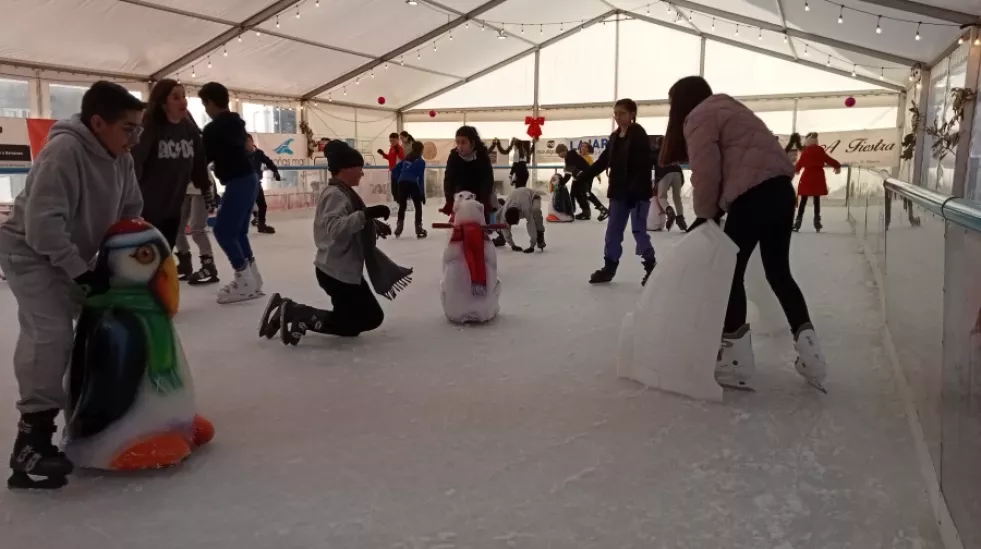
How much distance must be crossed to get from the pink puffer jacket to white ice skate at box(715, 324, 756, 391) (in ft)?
1.56

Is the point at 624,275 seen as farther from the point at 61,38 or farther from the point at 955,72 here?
the point at 61,38

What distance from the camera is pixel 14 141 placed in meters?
8.61

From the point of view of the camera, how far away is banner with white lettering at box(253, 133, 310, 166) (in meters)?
13.2

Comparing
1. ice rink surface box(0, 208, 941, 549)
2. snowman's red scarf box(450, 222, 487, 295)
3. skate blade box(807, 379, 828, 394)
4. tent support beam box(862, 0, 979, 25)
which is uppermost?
tent support beam box(862, 0, 979, 25)

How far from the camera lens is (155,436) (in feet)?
6.25

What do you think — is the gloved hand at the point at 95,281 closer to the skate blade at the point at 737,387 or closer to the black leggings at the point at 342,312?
the black leggings at the point at 342,312

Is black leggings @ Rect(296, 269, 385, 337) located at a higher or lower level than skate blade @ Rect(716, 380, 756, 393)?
higher

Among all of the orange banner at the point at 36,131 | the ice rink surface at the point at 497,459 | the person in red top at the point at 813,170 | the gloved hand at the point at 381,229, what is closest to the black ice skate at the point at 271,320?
the ice rink surface at the point at 497,459

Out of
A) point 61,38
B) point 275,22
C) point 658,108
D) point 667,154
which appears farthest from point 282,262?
point 658,108

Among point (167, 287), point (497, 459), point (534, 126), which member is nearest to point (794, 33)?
point (534, 126)

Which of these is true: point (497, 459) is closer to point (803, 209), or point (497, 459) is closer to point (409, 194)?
point (409, 194)

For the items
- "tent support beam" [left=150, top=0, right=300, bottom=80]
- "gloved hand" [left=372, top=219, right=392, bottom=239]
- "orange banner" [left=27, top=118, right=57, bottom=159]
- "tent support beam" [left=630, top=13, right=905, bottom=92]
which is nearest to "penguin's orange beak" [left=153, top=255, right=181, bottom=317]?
"gloved hand" [left=372, top=219, right=392, bottom=239]

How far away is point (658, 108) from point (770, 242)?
14967 millimetres

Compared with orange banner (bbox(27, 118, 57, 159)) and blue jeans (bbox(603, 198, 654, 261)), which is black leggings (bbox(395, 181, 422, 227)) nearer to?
blue jeans (bbox(603, 198, 654, 261))
